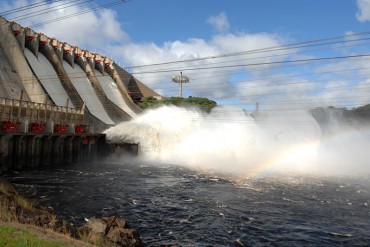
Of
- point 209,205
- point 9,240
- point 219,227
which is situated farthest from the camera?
point 209,205

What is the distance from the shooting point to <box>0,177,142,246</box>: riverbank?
31.9 feet

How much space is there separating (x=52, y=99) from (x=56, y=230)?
4453cm

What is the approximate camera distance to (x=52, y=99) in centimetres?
5300

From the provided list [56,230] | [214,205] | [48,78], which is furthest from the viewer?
[48,78]

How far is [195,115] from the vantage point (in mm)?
60500

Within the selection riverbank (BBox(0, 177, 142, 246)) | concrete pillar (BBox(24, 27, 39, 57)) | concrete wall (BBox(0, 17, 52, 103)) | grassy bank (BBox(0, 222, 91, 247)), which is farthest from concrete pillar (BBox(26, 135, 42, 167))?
concrete pillar (BBox(24, 27, 39, 57))

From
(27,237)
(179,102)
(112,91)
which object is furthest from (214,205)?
(179,102)

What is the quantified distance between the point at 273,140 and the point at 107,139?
85.9 feet

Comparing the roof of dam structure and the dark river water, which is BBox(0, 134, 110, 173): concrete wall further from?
the roof of dam structure

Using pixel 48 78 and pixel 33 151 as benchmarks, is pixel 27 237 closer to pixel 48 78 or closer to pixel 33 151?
pixel 33 151

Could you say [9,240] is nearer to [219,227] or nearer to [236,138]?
[219,227]

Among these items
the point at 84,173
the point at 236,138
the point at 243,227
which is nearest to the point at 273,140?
the point at 236,138

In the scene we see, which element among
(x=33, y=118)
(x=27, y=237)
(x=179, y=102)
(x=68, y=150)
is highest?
(x=179, y=102)

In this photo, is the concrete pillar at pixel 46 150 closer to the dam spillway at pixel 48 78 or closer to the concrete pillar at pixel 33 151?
the concrete pillar at pixel 33 151
